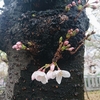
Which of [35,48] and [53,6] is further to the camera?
[53,6]

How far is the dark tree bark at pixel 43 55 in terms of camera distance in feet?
2.00

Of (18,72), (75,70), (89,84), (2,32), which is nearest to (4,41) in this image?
(2,32)

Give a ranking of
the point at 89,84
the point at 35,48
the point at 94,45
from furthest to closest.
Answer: the point at 89,84 < the point at 94,45 < the point at 35,48

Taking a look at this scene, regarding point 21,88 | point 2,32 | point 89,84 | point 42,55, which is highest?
point 89,84

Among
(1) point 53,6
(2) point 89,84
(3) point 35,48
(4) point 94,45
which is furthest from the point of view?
(2) point 89,84

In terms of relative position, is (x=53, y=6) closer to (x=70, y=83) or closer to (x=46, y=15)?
(x=46, y=15)

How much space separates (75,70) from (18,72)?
0.20 meters

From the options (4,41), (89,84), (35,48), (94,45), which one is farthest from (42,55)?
(89,84)

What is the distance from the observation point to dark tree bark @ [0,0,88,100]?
2.00 feet

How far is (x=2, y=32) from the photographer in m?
0.75

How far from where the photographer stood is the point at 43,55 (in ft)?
2.04

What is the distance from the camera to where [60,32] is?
0.60 metres

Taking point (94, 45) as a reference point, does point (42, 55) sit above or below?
below

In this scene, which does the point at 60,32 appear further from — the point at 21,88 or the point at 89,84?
the point at 89,84
